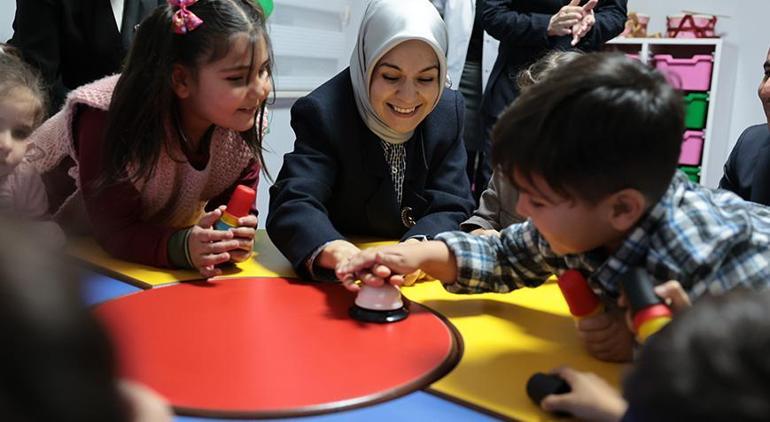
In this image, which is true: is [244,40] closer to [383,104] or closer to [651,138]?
[383,104]

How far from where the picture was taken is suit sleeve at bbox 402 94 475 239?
48.9 inches

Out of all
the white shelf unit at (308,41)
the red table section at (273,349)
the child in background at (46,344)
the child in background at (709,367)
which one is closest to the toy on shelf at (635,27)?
the white shelf unit at (308,41)

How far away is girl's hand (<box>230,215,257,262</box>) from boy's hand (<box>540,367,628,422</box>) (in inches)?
22.2

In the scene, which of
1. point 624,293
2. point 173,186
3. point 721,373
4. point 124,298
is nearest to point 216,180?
point 173,186

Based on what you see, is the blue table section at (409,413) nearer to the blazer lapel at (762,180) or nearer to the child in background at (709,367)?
the child in background at (709,367)

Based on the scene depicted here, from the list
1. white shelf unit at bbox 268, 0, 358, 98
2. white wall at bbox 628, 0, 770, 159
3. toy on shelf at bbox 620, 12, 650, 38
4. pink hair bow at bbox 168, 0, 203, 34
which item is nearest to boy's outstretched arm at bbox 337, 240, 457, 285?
pink hair bow at bbox 168, 0, 203, 34

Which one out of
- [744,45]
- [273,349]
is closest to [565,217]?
[273,349]

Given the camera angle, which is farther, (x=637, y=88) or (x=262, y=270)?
(x=262, y=270)

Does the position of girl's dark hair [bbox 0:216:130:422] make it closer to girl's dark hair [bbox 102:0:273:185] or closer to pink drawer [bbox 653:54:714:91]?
girl's dark hair [bbox 102:0:273:185]

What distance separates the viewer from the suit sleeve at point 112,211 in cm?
104

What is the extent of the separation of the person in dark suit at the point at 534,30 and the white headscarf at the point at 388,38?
771 mm

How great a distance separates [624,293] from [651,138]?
0.15 metres

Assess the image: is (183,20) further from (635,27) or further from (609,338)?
(635,27)

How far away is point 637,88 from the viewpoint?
0.66 m
